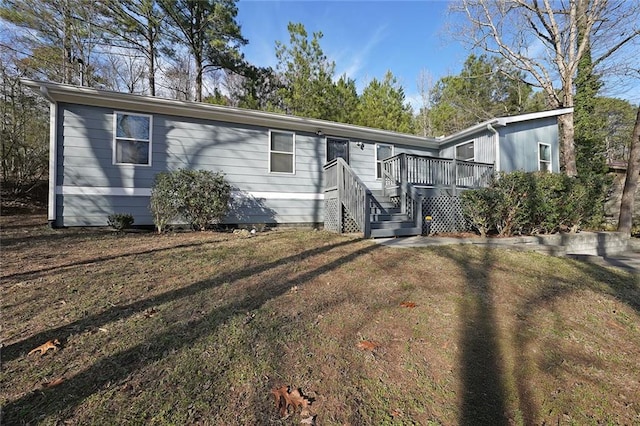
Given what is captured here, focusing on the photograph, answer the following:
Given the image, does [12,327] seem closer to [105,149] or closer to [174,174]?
[174,174]

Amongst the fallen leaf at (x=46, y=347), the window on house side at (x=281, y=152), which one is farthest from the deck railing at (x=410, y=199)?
the fallen leaf at (x=46, y=347)

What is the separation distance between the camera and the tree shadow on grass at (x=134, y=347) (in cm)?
154

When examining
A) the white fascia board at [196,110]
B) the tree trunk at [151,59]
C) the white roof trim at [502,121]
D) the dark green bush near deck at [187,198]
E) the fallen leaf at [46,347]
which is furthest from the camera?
the tree trunk at [151,59]

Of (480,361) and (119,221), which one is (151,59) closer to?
(119,221)

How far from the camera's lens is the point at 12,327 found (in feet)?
7.43

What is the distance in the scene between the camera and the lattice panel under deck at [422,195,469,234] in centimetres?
757

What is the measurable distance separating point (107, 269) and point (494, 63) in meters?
20.4

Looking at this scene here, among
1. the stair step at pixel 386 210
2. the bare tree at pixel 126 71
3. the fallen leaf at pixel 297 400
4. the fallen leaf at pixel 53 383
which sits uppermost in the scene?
the bare tree at pixel 126 71

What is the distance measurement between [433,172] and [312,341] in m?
6.92

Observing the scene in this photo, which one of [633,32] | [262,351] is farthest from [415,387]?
[633,32]

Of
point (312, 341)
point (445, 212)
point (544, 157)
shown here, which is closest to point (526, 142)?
point (544, 157)

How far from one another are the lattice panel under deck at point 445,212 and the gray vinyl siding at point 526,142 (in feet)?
10.2

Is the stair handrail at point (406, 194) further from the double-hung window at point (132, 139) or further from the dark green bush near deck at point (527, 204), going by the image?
the double-hung window at point (132, 139)

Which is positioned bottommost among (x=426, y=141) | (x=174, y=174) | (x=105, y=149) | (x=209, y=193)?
(x=209, y=193)
